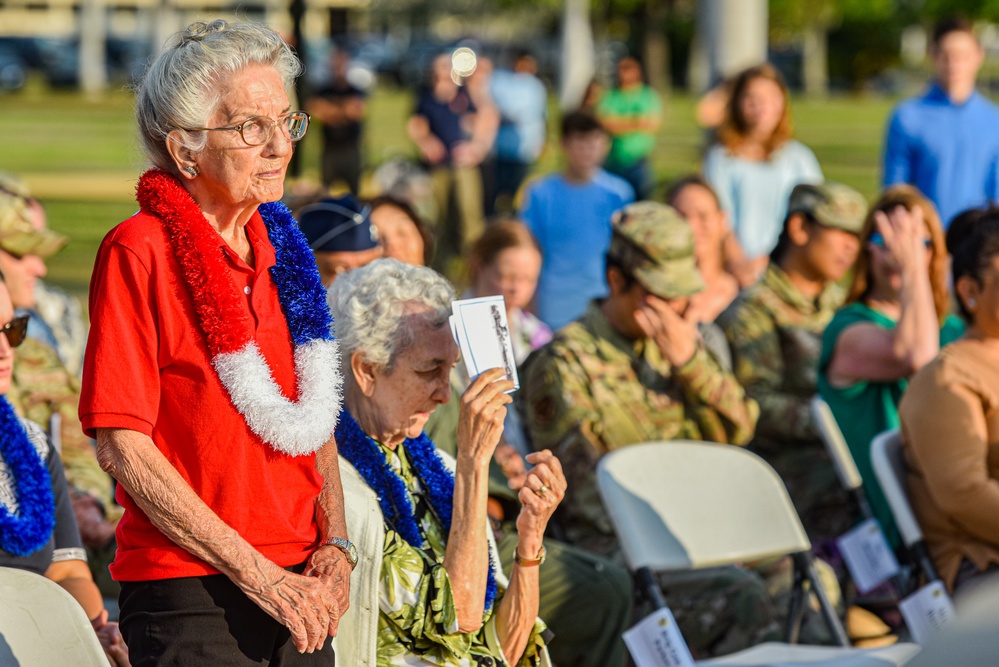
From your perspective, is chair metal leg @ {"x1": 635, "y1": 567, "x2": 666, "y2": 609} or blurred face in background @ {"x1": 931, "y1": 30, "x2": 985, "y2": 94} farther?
blurred face in background @ {"x1": 931, "y1": 30, "x2": 985, "y2": 94}

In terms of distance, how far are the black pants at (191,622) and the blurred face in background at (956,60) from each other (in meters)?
5.36

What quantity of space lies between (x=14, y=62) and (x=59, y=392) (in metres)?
38.8

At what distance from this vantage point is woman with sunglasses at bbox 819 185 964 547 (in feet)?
14.7

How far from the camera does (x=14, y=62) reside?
39750 mm

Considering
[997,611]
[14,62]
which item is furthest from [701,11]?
[14,62]

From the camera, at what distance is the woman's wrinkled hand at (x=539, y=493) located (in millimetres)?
2865

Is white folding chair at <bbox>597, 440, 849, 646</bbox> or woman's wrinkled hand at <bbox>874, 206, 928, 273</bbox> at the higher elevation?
woman's wrinkled hand at <bbox>874, 206, 928, 273</bbox>

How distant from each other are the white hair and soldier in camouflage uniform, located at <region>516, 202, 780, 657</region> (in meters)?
1.34

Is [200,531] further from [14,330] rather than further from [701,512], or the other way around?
[701,512]

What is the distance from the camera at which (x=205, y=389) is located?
2.29 m

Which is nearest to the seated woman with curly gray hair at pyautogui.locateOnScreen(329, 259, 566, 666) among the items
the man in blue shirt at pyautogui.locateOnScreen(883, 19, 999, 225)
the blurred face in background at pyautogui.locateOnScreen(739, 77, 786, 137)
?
the blurred face in background at pyautogui.locateOnScreen(739, 77, 786, 137)

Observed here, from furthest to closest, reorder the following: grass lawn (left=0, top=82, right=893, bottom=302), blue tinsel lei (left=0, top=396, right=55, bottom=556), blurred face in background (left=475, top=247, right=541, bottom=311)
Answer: grass lawn (left=0, top=82, right=893, bottom=302)
blurred face in background (left=475, top=247, right=541, bottom=311)
blue tinsel lei (left=0, top=396, right=55, bottom=556)

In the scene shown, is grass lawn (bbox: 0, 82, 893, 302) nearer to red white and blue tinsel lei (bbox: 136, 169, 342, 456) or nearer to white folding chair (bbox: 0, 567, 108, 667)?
red white and blue tinsel lei (bbox: 136, 169, 342, 456)

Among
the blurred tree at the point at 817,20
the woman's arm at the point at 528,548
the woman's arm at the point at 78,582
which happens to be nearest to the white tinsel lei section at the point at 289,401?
the woman's arm at the point at 528,548
